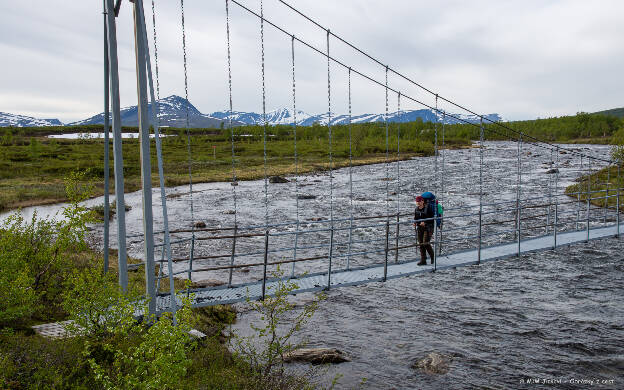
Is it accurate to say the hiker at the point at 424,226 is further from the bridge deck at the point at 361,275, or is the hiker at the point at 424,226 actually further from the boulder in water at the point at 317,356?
the boulder in water at the point at 317,356

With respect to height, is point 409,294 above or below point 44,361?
below

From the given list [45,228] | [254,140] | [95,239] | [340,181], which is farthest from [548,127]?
[45,228]

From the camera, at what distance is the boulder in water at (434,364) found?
10.3m

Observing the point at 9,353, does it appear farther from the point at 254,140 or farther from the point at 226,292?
the point at 254,140

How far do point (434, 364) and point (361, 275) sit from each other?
237 centimetres

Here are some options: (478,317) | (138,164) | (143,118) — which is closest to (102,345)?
(143,118)

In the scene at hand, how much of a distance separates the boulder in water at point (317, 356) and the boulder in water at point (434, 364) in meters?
1.55

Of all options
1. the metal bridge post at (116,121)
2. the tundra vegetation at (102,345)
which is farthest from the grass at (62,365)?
Result: the metal bridge post at (116,121)

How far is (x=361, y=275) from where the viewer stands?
419 inches

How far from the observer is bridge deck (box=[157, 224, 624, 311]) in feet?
29.7

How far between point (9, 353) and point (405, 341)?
8093 mm

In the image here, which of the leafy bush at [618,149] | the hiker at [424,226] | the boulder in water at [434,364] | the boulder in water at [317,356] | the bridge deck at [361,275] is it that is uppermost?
the leafy bush at [618,149]

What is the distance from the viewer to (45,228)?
37.1ft

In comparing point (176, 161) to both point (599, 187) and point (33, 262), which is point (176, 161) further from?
point (33, 262)
